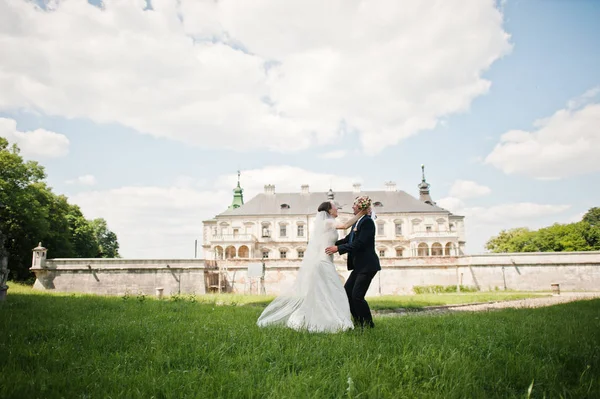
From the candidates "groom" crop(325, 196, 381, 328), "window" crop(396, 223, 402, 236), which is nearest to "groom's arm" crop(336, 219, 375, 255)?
"groom" crop(325, 196, 381, 328)

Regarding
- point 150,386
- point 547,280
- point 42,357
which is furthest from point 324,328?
point 547,280

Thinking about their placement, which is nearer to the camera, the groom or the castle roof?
the groom

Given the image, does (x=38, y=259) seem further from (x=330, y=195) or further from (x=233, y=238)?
(x=330, y=195)

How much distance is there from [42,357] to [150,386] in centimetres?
163

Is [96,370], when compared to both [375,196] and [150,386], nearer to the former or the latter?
[150,386]

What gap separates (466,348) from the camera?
438cm

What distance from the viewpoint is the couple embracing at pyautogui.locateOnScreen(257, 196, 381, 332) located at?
5668 mm

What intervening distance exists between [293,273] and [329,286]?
23254 mm

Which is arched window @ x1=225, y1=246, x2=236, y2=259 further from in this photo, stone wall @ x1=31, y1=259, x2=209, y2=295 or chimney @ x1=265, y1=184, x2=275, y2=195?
stone wall @ x1=31, y1=259, x2=209, y2=295

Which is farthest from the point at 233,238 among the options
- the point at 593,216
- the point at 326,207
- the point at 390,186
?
the point at 593,216

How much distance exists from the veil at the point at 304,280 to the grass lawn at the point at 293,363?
0.70m

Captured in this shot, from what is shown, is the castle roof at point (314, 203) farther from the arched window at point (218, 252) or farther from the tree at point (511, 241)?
the tree at point (511, 241)

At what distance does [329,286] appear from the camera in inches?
233

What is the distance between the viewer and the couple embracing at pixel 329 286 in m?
5.67
